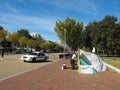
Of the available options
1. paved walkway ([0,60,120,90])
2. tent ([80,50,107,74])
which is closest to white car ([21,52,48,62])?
tent ([80,50,107,74])

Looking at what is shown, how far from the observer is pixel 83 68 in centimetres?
2039

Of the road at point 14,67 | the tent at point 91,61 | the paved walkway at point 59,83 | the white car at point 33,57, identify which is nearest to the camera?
the paved walkway at point 59,83

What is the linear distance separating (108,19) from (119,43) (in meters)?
7.28

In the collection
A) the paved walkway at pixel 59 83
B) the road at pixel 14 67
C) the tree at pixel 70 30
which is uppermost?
the tree at pixel 70 30

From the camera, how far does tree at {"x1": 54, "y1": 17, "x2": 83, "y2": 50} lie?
73875 mm

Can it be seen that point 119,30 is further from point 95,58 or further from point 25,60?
point 95,58

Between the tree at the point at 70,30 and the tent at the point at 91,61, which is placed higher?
the tree at the point at 70,30

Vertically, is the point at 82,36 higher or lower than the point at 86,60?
higher

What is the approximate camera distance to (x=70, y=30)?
7431 cm

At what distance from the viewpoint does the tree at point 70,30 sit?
73.9m

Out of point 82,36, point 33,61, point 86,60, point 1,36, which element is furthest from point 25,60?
point 1,36

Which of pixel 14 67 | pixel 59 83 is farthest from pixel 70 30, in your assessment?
pixel 59 83

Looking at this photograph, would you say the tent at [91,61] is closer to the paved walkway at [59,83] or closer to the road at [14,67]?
the road at [14,67]

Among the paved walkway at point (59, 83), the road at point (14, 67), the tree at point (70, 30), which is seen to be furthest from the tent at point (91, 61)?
the tree at point (70, 30)
